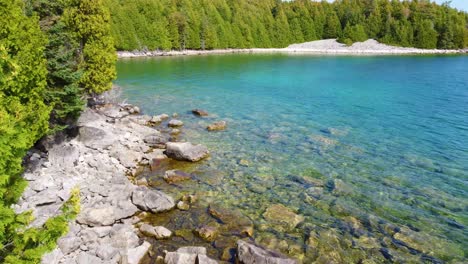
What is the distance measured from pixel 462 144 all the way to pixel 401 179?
10.6m

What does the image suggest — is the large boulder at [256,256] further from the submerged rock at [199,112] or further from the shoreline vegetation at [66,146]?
the submerged rock at [199,112]

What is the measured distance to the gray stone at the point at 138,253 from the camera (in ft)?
42.8

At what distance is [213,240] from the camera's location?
14.7m

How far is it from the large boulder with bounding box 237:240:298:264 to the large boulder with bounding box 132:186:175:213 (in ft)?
17.1

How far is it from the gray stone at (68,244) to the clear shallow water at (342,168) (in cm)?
617

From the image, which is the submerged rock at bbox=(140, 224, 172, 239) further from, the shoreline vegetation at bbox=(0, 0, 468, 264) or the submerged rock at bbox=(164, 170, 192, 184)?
the submerged rock at bbox=(164, 170, 192, 184)

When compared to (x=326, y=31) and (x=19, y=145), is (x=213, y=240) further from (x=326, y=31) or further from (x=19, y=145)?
(x=326, y=31)

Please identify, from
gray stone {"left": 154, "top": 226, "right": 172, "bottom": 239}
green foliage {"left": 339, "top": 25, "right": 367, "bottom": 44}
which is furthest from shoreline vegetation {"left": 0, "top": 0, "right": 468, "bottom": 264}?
green foliage {"left": 339, "top": 25, "right": 367, "bottom": 44}

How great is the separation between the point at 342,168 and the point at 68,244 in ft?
55.4

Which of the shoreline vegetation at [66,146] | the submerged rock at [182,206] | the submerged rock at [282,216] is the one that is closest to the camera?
the shoreline vegetation at [66,146]

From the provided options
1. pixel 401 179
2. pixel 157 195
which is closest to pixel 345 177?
pixel 401 179

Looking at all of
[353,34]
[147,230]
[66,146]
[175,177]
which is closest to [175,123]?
[175,177]

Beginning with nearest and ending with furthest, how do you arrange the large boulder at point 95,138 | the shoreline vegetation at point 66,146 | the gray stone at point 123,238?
the shoreline vegetation at point 66,146 → the gray stone at point 123,238 → the large boulder at point 95,138

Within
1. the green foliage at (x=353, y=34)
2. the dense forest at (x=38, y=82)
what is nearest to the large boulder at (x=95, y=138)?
the dense forest at (x=38, y=82)
